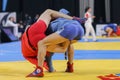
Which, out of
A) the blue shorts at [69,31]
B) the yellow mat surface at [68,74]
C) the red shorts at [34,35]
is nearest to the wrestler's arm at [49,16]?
the red shorts at [34,35]

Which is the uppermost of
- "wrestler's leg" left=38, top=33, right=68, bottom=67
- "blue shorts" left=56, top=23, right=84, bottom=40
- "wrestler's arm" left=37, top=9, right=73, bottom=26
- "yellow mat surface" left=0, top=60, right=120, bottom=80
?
"wrestler's arm" left=37, top=9, right=73, bottom=26

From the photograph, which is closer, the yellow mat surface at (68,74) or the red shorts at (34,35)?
the yellow mat surface at (68,74)

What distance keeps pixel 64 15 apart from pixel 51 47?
608 millimetres

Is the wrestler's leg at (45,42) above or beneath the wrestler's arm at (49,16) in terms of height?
beneath

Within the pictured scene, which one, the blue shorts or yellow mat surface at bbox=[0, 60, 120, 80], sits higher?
the blue shorts

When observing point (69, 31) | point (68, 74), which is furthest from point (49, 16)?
point (68, 74)

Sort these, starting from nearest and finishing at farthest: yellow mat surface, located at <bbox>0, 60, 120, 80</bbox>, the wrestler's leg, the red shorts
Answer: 1. yellow mat surface, located at <bbox>0, 60, 120, 80</bbox>
2. the wrestler's leg
3. the red shorts

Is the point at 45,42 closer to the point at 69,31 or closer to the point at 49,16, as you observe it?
the point at 69,31

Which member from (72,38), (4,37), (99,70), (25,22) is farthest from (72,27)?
(25,22)

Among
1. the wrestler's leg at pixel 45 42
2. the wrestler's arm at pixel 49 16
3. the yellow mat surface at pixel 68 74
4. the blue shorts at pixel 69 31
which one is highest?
the wrestler's arm at pixel 49 16

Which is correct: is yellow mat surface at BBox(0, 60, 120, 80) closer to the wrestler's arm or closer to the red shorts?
the red shorts

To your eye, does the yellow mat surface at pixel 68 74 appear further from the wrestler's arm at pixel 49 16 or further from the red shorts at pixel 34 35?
the wrestler's arm at pixel 49 16

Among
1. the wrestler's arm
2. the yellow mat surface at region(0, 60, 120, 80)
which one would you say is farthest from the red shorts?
→ the yellow mat surface at region(0, 60, 120, 80)

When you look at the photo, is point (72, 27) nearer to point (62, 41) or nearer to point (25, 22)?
point (62, 41)
